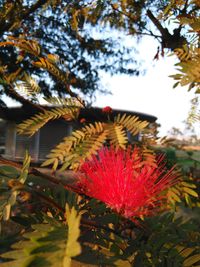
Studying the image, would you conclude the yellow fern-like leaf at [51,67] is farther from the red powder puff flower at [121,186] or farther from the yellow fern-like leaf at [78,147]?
the red powder puff flower at [121,186]

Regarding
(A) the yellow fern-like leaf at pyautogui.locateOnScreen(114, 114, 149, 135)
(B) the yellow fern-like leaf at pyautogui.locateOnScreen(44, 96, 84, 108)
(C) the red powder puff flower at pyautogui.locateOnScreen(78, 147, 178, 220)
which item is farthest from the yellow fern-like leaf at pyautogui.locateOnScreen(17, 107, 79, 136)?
(C) the red powder puff flower at pyautogui.locateOnScreen(78, 147, 178, 220)

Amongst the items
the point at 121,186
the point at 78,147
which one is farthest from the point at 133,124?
the point at 121,186

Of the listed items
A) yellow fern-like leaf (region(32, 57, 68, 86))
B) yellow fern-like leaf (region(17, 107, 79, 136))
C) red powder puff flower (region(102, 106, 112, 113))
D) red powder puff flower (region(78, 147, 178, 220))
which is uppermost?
yellow fern-like leaf (region(32, 57, 68, 86))

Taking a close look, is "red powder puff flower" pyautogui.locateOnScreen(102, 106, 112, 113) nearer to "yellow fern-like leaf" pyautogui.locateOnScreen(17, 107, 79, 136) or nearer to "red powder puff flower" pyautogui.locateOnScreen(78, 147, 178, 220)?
"yellow fern-like leaf" pyautogui.locateOnScreen(17, 107, 79, 136)

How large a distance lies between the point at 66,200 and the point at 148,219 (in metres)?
0.23

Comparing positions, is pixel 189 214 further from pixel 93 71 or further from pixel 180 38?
pixel 93 71

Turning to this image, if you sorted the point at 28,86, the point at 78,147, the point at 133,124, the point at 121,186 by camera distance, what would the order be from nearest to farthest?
1. the point at 121,186
2. the point at 78,147
3. the point at 133,124
4. the point at 28,86

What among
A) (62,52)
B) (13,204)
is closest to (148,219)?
(13,204)

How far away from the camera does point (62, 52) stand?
9383 millimetres

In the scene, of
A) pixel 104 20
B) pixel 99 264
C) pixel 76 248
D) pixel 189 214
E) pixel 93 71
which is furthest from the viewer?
pixel 93 71

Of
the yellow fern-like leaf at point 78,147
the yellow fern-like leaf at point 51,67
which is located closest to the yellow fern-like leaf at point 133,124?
the yellow fern-like leaf at point 78,147

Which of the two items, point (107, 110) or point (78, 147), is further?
point (107, 110)

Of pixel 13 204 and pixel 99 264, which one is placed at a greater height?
pixel 13 204

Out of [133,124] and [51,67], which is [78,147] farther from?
[51,67]
